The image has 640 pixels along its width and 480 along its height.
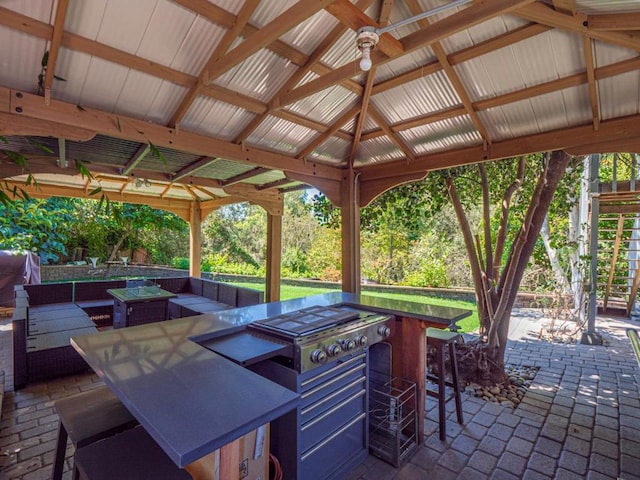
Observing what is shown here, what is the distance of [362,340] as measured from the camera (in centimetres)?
202

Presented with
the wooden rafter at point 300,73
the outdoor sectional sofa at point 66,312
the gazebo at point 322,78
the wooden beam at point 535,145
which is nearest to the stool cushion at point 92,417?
the gazebo at point 322,78

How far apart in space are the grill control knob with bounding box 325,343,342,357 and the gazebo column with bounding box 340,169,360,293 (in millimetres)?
2514

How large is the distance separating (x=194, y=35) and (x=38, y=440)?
10.6ft

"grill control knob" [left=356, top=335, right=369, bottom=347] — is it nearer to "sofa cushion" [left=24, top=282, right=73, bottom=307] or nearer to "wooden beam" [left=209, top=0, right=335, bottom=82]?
"wooden beam" [left=209, top=0, right=335, bottom=82]

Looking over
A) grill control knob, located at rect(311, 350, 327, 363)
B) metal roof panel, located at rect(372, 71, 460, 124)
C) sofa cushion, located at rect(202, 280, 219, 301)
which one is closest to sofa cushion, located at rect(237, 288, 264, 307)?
sofa cushion, located at rect(202, 280, 219, 301)

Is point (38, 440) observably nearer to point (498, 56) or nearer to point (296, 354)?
point (296, 354)

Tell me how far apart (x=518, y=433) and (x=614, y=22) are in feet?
9.66

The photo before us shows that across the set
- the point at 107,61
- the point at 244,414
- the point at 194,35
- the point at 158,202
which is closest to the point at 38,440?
the point at 244,414

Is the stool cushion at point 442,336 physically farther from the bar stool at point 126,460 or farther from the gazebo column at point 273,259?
the gazebo column at point 273,259

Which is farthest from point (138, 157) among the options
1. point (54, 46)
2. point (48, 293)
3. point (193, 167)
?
point (48, 293)

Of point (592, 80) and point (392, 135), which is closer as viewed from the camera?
point (592, 80)

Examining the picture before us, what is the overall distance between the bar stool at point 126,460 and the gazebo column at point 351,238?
3.20 metres

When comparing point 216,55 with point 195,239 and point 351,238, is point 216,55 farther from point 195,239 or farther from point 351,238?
point 195,239

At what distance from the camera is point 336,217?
5.50 meters
